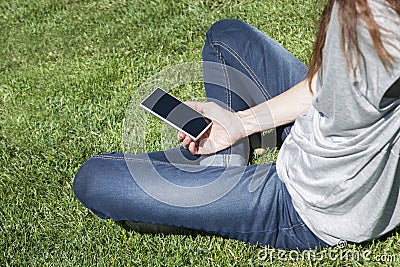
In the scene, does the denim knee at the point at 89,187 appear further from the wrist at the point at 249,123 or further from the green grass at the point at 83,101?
the wrist at the point at 249,123

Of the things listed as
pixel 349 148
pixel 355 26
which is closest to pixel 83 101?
pixel 349 148

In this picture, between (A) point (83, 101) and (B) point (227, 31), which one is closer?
(B) point (227, 31)

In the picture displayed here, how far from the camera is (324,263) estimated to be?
7.87 feet

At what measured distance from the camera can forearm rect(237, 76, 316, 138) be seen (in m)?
2.54

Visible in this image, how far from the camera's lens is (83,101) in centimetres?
368

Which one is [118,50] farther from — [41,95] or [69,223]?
[69,223]

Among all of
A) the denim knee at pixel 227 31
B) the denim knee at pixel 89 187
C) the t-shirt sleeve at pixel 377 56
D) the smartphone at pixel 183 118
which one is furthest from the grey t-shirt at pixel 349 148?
the denim knee at pixel 227 31

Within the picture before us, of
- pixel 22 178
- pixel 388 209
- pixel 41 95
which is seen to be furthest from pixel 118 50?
pixel 388 209

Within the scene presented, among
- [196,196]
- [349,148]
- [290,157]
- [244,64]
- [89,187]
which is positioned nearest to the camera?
[349,148]

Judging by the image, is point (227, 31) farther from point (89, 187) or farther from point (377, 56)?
point (377, 56)

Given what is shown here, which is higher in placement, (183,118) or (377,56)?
(377,56)

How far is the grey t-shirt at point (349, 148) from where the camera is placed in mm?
1703

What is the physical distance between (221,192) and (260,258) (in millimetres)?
333

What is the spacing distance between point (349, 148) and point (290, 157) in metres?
0.31
